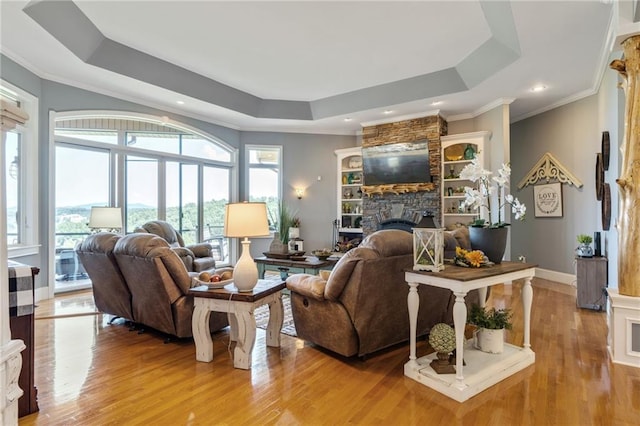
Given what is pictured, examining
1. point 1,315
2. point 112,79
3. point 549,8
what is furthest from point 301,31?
point 1,315

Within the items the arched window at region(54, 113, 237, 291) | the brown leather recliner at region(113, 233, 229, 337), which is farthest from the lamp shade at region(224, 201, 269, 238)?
the arched window at region(54, 113, 237, 291)

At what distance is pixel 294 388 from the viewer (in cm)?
248

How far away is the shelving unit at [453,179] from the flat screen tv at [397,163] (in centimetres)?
38

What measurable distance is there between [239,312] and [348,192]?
576cm

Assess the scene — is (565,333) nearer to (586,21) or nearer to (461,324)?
(461,324)

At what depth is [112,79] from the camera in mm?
5102

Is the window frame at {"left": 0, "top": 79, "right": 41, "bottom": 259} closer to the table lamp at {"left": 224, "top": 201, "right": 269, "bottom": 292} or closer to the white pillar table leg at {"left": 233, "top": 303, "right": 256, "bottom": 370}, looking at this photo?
the table lamp at {"left": 224, "top": 201, "right": 269, "bottom": 292}

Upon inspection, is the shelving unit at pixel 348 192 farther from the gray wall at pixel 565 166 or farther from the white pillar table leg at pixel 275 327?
the white pillar table leg at pixel 275 327

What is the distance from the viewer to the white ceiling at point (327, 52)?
373 cm

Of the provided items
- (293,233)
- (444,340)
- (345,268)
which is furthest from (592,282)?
(293,233)

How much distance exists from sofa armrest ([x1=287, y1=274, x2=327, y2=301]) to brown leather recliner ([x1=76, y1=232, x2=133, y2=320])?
1.73 m

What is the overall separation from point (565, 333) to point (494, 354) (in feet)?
4.37

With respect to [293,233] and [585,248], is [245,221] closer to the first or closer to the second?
[585,248]

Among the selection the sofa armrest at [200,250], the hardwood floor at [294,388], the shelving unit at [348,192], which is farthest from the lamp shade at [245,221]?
the shelving unit at [348,192]
